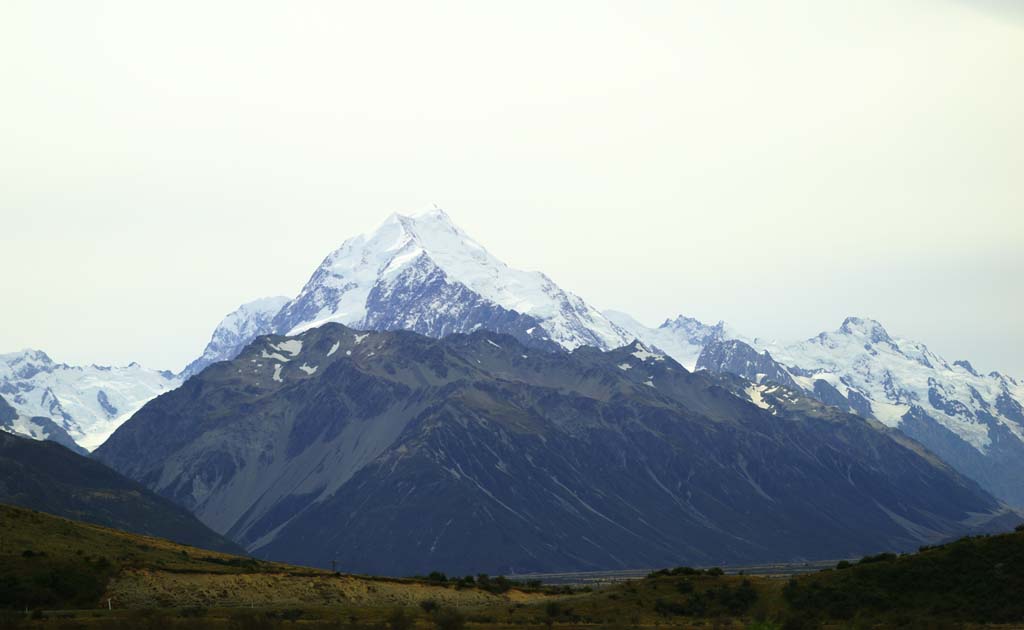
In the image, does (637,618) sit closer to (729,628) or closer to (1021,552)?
(729,628)

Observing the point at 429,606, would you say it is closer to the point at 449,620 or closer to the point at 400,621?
the point at 400,621

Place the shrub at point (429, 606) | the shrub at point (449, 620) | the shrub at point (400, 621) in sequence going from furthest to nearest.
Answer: the shrub at point (429, 606)
the shrub at point (400, 621)
the shrub at point (449, 620)

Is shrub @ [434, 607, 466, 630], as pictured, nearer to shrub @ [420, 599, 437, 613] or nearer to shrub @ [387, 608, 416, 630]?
shrub @ [387, 608, 416, 630]

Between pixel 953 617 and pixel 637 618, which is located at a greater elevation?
pixel 953 617

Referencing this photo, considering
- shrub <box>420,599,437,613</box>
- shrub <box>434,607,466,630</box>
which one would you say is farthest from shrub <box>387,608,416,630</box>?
shrub <box>420,599,437,613</box>

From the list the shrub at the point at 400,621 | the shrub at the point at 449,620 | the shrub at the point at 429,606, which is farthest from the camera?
the shrub at the point at 429,606

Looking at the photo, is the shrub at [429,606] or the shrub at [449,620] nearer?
the shrub at [449,620]

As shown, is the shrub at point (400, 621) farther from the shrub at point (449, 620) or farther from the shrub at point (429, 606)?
the shrub at point (429, 606)

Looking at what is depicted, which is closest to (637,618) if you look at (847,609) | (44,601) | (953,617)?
(847,609)

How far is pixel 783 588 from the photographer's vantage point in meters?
173

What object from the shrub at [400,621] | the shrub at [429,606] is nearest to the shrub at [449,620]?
the shrub at [400,621]

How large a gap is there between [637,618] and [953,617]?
34154 mm

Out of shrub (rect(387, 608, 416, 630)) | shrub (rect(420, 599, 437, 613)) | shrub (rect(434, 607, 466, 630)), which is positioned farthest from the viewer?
shrub (rect(420, 599, 437, 613))

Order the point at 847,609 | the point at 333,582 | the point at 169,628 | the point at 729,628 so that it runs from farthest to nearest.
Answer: the point at 333,582, the point at 847,609, the point at 729,628, the point at 169,628
